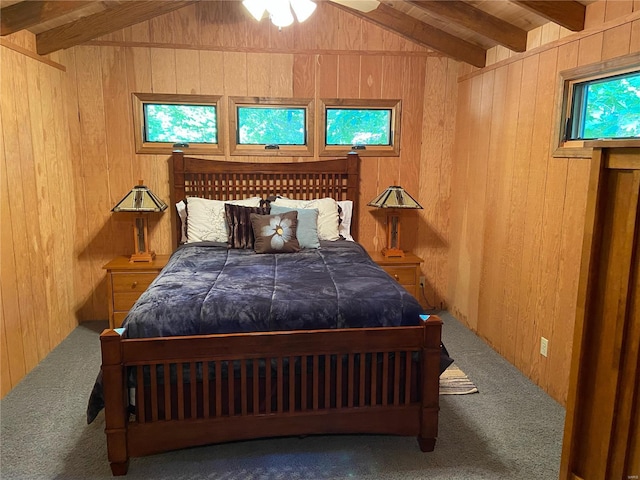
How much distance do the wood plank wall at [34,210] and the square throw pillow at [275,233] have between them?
1520mm

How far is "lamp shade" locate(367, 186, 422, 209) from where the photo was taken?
4.00m

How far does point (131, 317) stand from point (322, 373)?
0.94 metres

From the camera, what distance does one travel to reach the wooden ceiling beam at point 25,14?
2.86 meters

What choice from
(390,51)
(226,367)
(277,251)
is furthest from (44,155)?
(390,51)

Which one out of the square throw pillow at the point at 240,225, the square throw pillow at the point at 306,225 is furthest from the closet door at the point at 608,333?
the square throw pillow at the point at 240,225

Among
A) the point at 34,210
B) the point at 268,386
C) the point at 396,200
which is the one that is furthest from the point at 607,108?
the point at 34,210

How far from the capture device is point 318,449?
2.38 m

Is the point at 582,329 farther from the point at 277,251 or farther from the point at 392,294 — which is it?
the point at 277,251

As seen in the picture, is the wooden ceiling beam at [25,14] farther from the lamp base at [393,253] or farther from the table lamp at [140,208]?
the lamp base at [393,253]

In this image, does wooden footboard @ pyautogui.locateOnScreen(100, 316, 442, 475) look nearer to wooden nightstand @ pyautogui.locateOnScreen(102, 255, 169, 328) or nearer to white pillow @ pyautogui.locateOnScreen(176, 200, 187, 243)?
wooden nightstand @ pyautogui.locateOnScreen(102, 255, 169, 328)

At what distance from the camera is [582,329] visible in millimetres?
1390

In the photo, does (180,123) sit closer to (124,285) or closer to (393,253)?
(124,285)

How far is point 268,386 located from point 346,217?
2.10 meters

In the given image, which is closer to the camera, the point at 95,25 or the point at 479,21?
the point at 479,21
